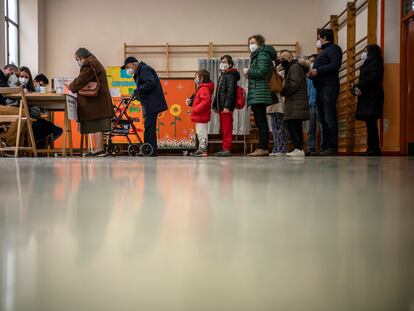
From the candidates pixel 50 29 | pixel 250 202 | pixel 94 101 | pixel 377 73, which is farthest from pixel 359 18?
pixel 250 202

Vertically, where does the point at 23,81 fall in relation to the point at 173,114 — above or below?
above

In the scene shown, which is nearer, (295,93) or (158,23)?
(295,93)

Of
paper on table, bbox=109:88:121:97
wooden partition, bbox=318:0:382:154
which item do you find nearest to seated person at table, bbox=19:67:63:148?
paper on table, bbox=109:88:121:97

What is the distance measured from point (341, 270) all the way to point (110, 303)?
15 centimetres

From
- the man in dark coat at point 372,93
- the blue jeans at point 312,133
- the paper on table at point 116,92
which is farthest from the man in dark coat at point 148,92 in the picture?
the paper on table at point 116,92

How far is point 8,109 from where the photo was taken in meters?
5.12

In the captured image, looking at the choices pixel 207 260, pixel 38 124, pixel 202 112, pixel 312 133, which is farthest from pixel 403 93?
pixel 207 260

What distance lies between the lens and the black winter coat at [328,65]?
4777 mm

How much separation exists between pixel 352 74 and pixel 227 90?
299cm

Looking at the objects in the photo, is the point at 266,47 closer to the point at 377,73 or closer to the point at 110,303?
the point at 377,73

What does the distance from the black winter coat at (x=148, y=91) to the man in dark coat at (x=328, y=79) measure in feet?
5.48

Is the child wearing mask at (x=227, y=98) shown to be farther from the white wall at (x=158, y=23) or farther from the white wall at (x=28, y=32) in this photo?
the white wall at (x=28, y=32)

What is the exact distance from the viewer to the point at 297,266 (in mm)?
314

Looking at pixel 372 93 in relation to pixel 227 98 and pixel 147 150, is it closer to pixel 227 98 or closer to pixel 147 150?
pixel 227 98
